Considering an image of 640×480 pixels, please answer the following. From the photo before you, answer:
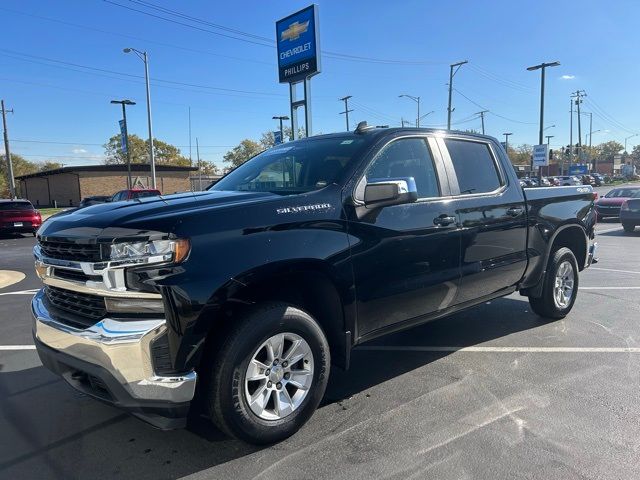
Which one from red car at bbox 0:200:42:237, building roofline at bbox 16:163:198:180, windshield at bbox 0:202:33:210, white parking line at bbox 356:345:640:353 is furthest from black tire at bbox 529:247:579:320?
building roofline at bbox 16:163:198:180

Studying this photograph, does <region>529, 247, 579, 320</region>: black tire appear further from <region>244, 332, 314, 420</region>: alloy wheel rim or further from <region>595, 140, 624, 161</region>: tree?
<region>595, 140, 624, 161</region>: tree

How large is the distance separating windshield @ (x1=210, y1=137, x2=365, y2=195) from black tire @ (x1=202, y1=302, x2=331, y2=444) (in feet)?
3.05

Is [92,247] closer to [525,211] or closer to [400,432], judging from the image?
[400,432]

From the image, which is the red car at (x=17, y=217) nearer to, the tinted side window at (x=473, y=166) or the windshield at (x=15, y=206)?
the windshield at (x=15, y=206)

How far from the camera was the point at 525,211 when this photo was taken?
5.17m

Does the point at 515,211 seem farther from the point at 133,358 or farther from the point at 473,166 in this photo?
the point at 133,358

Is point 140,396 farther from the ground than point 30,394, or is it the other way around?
point 140,396

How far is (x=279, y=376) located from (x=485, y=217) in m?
2.46

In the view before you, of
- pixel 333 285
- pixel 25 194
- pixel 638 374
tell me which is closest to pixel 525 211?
pixel 638 374

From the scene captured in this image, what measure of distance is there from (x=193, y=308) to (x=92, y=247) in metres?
0.68

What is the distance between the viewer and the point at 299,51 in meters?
19.0

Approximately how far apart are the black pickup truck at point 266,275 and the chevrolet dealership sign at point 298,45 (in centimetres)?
1503

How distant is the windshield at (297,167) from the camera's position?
3.83 metres

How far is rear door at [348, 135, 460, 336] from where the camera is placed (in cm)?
362
